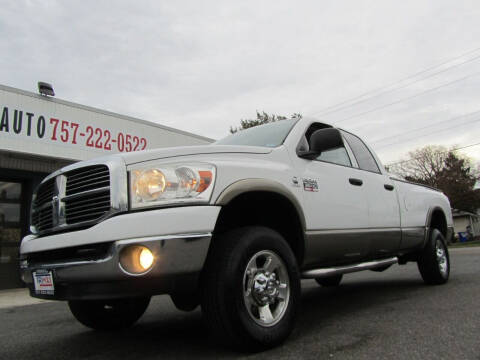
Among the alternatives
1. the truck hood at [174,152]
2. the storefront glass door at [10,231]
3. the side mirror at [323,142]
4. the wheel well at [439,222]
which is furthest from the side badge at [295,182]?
the storefront glass door at [10,231]

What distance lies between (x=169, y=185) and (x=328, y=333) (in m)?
1.61

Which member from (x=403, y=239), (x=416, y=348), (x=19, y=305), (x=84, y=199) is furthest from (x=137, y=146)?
(x=416, y=348)

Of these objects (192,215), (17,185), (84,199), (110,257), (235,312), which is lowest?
(235,312)

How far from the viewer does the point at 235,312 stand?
249 centimetres

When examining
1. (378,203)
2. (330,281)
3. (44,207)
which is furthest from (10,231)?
(378,203)

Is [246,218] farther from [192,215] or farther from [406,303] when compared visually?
[406,303]

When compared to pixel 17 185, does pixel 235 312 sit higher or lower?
lower

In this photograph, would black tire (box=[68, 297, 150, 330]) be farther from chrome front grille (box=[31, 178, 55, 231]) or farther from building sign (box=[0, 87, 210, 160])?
building sign (box=[0, 87, 210, 160])

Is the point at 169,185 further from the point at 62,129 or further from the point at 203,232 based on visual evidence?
the point at 62,129

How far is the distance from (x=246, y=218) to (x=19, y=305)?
5552 millimetres

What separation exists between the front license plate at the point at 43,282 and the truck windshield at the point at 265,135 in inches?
75.5

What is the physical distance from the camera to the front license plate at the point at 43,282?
8.69 ft

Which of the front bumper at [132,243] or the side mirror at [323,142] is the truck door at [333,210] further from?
the front bumper at [132,243]

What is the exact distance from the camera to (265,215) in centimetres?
330
